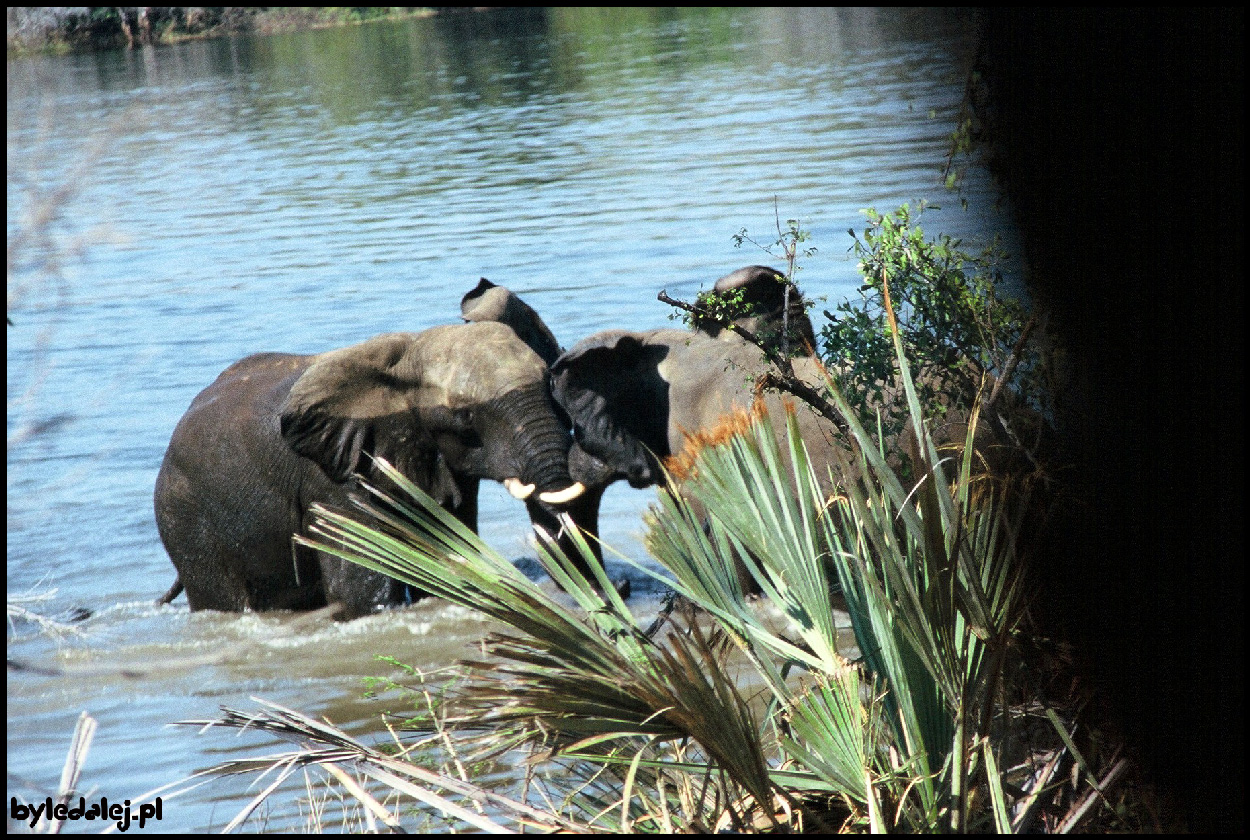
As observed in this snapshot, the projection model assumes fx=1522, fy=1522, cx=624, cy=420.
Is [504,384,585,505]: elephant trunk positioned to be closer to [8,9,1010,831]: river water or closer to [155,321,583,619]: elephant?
[155,321,583,619]: elephant

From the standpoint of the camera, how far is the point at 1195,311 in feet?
6.18

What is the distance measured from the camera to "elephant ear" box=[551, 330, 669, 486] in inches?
319

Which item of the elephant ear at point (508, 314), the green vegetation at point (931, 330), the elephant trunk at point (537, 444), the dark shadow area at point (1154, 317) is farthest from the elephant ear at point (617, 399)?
the dark shadow area at point (1154, 317)

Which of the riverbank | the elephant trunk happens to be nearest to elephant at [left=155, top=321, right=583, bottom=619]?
the elephant trunk

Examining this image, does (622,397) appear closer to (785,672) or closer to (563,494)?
(563,494)

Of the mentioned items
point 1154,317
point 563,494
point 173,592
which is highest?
point 1154,317

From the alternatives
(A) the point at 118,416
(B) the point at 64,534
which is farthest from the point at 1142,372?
(A) the point at 118,416

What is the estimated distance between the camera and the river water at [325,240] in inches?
272

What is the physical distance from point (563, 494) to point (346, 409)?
4.15 ft

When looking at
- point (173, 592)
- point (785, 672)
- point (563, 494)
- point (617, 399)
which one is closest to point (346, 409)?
point (563, 494)

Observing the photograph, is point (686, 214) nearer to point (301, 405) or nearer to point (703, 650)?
point (301, 405)

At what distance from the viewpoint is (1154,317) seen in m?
1.96

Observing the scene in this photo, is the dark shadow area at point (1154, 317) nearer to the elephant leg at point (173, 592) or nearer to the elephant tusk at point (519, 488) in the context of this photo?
the elephant tusk at point (519, 488)

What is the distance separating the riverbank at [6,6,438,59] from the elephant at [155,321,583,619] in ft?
160
